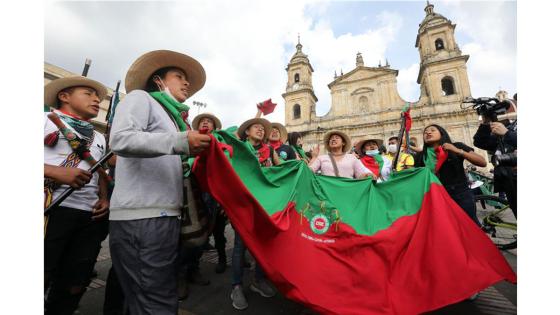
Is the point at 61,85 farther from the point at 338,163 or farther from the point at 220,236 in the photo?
the point at 338,163

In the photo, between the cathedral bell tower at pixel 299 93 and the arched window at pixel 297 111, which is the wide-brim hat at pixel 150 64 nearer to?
the cathedral bell tower at pixel 299 93

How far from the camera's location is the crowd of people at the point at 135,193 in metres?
1.36

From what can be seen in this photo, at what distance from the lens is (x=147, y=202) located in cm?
140

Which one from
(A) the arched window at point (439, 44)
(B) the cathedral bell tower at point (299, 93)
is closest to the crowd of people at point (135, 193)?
(B) the cathedral bell tower at point (299, 93)

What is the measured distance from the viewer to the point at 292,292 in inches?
73.2

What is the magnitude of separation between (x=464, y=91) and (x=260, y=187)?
3186 cm

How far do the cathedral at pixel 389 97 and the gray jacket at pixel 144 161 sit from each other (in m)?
29.2

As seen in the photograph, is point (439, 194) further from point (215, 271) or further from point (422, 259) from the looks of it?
point (215, 271)

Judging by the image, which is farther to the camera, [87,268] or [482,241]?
[482,241]

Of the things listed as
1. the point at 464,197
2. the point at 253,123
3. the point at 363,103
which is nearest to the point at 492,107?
the point at 464,197

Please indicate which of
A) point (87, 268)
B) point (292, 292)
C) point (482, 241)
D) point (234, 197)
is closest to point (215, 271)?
point (87, 268)

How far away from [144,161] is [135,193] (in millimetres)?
193

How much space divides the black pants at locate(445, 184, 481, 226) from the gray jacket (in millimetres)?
3348

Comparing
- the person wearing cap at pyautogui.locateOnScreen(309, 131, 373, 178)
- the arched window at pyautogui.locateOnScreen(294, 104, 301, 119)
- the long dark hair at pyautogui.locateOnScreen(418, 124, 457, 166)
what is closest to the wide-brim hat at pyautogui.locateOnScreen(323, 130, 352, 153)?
the person wearing cap at pyautogui.locateOnScreen(309, 131, 373, 178)
